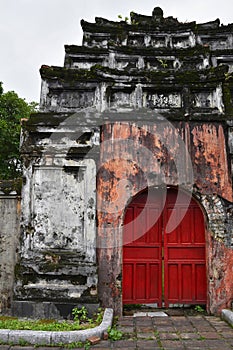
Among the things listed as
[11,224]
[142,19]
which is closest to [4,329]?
[11,224]

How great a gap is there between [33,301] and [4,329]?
1044mm

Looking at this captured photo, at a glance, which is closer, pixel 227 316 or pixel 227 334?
pixel 227 334

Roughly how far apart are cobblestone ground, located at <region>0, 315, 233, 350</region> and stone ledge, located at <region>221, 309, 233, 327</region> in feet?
0.25

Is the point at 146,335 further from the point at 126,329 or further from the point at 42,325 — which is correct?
the point at 42,325

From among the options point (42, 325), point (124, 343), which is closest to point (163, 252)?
point (124, 343)

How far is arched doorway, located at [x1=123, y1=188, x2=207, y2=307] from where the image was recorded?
22.9 feet

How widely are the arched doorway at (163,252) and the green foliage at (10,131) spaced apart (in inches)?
370

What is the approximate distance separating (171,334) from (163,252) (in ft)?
6.26

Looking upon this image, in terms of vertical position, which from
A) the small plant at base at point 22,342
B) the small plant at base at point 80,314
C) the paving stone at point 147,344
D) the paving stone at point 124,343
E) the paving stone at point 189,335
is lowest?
the paving stone at point 189,335

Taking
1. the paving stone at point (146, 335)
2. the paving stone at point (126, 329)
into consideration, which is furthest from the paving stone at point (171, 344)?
the paving stone at point (126, 329)

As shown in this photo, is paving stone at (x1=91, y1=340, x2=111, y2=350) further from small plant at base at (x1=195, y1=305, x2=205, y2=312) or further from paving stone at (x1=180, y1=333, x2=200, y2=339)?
small plant at base at (x1=195, y1=305, x2=205, y2=312)

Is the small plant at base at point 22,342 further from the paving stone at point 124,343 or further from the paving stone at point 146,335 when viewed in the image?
the paving stone at point 146,335

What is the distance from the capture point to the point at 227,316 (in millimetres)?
6051

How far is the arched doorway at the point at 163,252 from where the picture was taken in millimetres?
6992
